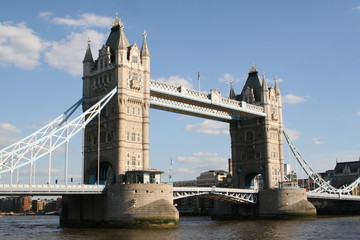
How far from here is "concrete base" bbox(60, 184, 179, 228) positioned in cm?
5894

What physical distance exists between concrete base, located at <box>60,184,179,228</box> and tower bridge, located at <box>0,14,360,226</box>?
12 cm

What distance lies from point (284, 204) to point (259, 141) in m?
14.3

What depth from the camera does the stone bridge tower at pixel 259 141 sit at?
3580 inches

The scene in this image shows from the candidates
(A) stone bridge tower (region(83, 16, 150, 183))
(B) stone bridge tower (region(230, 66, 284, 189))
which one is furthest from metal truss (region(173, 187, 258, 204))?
(A) stone bridge tower (region(83, 16, 150, 183))

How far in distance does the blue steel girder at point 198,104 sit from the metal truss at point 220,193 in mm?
13648

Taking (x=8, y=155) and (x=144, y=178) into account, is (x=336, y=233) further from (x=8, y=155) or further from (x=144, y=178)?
(x=8, y=155)

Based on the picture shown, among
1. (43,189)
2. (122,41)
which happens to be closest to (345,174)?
(122,41)

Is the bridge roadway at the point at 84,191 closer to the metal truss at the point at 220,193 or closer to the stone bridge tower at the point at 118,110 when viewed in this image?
the metal truss at the point at 220,193

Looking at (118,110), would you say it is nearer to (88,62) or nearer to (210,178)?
(88,62)

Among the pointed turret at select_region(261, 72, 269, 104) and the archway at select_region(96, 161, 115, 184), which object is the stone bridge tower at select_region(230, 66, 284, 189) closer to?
the pointed turret at select_region(261, 72, 269, 104)

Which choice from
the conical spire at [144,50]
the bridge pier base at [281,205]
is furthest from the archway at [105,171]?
the bridge pier base at [281,205]

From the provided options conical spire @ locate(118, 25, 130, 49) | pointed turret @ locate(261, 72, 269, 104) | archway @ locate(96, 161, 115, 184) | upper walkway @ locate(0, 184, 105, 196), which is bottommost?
upper walkway @ locate(0, 184, 105, 196)

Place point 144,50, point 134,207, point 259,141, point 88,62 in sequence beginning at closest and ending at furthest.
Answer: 1. point 134,207
2. point 144,50
3. point 88,62
4. point 259,141

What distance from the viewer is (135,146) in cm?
6750
